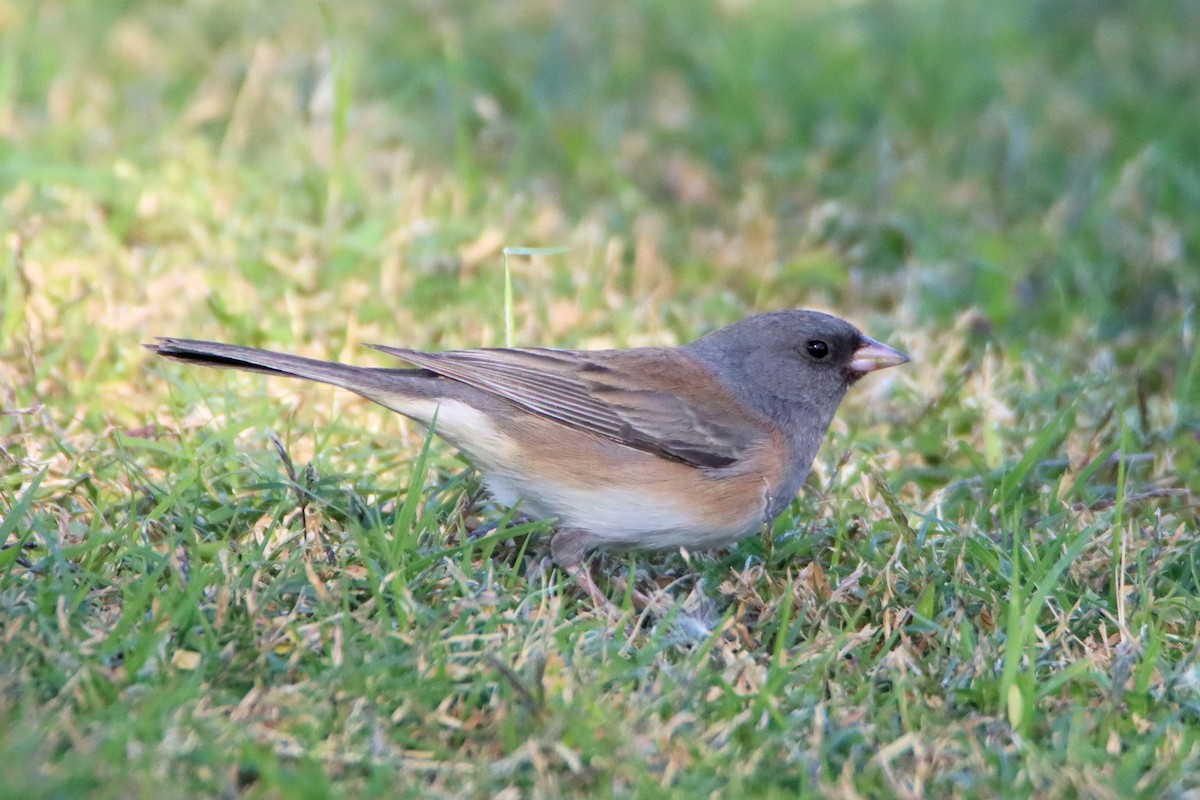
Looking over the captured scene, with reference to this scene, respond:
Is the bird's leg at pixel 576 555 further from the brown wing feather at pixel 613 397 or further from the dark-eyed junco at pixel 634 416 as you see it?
the brown wing feather at pixel 613 397

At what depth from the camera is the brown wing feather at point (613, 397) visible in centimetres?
345

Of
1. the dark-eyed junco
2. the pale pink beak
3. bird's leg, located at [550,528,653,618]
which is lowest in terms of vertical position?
bird's leg, located at [550,528,653,618]

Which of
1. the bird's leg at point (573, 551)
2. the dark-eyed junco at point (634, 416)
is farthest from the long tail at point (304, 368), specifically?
the bird's leg at point (573, 551)

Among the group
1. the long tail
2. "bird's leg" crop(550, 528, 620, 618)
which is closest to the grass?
"bird's leg" crop(550, 528, 620, 618)

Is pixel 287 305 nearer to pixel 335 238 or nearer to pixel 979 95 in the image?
pixel 335 238

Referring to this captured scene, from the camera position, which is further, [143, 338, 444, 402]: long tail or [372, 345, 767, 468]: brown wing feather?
[372, 345, 767, 468]: brown wing feather

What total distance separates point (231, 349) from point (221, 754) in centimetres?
116

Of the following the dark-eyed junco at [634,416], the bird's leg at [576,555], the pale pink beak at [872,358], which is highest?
the pale pink beak at [872,358]

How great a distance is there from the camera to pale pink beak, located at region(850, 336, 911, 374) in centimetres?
375

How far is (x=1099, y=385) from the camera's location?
13.1 feet

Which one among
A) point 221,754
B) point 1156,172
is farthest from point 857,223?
point 221,754

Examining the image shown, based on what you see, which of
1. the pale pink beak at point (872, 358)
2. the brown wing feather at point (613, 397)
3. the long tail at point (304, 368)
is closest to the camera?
the long tail at point (304, 368)

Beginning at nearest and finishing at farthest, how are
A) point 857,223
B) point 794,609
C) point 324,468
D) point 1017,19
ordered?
point 794,609 < point 324,468 < point 857,223 < point 1017,19

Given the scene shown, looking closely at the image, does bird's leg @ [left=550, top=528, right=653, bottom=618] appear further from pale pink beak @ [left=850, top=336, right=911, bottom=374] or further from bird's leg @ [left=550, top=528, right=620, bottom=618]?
pale pink beak @ [left=850, top=336, right=911, bottom=374]
